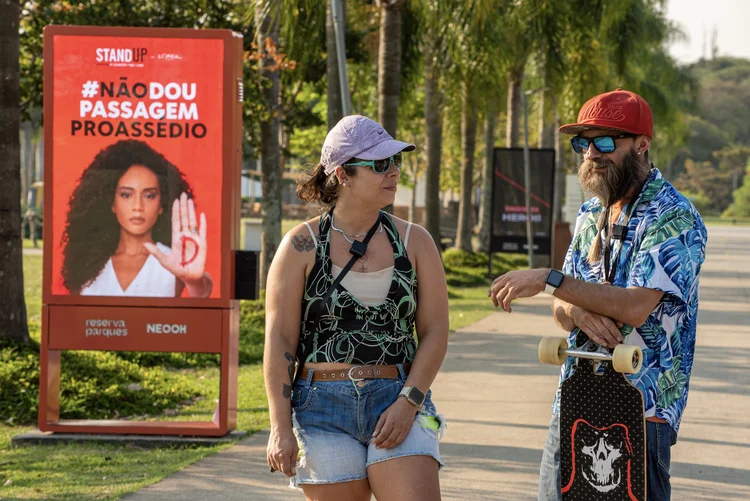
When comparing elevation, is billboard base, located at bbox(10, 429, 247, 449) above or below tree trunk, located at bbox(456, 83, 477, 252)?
below

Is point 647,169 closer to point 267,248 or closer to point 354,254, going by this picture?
point 354,254

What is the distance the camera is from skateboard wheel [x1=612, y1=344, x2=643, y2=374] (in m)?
3.23

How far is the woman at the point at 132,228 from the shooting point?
7.82m

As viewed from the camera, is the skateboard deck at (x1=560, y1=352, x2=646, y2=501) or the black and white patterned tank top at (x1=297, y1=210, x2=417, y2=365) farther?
the black and white patterned tank top at (x1=297, y1=210, x2=417, y2=365)

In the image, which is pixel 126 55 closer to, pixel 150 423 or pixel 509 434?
pixel 150 423

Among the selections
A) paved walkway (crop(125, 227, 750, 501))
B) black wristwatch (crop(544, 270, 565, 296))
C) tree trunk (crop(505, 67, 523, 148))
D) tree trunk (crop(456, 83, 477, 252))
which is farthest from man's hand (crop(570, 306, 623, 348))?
tree trunk (crop(505, 67, 523, 148))

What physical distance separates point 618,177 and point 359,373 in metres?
1.02

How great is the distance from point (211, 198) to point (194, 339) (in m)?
0.97

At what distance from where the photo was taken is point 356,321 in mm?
3650

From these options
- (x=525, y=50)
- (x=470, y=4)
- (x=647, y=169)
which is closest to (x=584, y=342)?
(x=647, y=169)

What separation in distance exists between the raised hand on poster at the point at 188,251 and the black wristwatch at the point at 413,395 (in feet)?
14.2

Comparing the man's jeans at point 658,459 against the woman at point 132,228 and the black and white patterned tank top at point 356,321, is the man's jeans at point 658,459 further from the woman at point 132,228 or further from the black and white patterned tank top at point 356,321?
the woman at point 132,228

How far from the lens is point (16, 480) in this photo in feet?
21.6

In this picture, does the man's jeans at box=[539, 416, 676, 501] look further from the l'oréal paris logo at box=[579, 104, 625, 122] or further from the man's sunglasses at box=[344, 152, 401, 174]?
the man's sunglasses at box=[344, 152, 401, 174]
